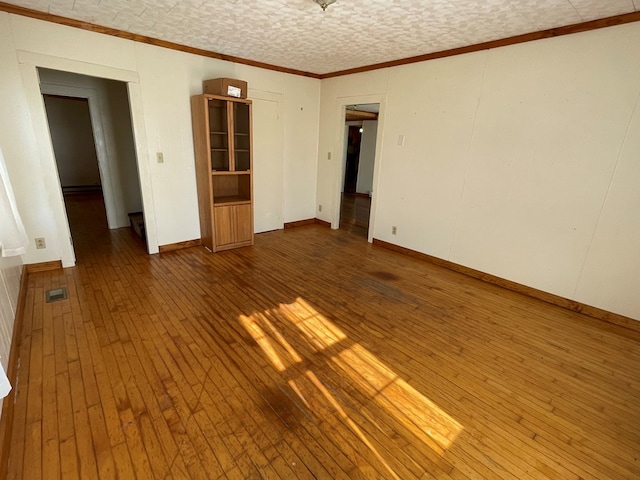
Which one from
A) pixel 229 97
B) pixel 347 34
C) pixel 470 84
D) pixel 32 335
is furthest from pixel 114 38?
pixel 470 84

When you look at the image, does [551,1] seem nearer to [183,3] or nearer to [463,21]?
[463,21]

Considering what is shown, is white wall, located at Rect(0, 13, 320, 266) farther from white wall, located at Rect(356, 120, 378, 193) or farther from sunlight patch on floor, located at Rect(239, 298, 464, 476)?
white wall, located at Rect(356, 120, 378, 193)

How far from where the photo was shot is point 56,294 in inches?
117

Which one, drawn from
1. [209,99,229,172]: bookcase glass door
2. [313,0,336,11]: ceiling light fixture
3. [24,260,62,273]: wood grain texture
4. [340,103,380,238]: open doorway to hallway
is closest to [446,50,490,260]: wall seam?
[340,103,380,238]: open doorway to hallway

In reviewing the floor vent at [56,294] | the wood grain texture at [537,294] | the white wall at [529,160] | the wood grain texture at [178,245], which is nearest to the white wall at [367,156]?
the white wall at [529,160]

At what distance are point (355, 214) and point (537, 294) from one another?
415 cm

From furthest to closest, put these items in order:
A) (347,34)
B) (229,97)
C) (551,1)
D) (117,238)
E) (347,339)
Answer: (117,238) → (229,97) → (347,34) → (347,339) → (551,1)

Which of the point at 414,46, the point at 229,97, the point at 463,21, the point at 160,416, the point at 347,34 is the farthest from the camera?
the point at 229,97

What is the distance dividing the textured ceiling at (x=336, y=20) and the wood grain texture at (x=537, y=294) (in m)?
2.68

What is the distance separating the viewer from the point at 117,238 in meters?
4.71

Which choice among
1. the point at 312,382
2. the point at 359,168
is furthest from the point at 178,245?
the point at 359,168

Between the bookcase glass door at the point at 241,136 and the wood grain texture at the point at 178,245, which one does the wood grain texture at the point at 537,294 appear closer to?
the bookcase glass door at the point at 241,136

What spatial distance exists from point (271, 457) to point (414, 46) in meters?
4.24

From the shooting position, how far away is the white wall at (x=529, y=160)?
8.96 feet
